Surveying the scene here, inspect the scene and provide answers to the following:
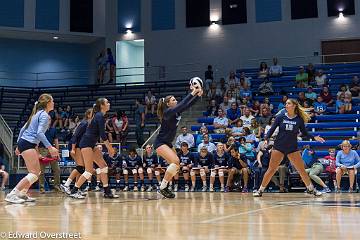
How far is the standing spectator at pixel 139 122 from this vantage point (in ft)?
59.4

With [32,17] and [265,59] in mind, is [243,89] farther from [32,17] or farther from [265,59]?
[32,17]

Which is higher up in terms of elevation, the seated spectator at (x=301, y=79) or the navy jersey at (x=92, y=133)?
the seated spectator at (x=301, y=79)

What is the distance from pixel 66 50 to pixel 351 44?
14.4 metres

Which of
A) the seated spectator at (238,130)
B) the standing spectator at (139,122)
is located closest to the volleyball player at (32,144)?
the seated spectator at (238,130)

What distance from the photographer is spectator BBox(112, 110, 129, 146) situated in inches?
697

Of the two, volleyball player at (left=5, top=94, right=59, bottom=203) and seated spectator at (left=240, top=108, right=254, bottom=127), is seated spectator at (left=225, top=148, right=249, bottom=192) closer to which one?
seated spectator at (left=240, top=108, right=254, bottom=127)

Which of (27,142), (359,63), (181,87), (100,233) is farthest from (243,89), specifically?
(100,233)

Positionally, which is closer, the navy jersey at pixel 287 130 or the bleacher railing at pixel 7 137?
the navy jersey at pixel 287 130

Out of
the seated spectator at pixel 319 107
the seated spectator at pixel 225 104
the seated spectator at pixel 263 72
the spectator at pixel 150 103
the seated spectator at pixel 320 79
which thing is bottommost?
the seated spectator at pixel 319 107

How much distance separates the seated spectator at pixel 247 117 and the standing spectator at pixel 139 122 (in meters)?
3.79

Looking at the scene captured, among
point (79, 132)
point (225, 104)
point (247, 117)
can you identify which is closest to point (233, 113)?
point (247, 117)

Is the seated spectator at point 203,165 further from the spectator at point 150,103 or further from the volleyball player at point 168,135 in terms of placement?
the spectator at point 150,103

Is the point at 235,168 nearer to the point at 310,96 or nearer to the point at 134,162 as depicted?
the point at 134,162

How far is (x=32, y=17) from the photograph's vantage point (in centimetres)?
2552
